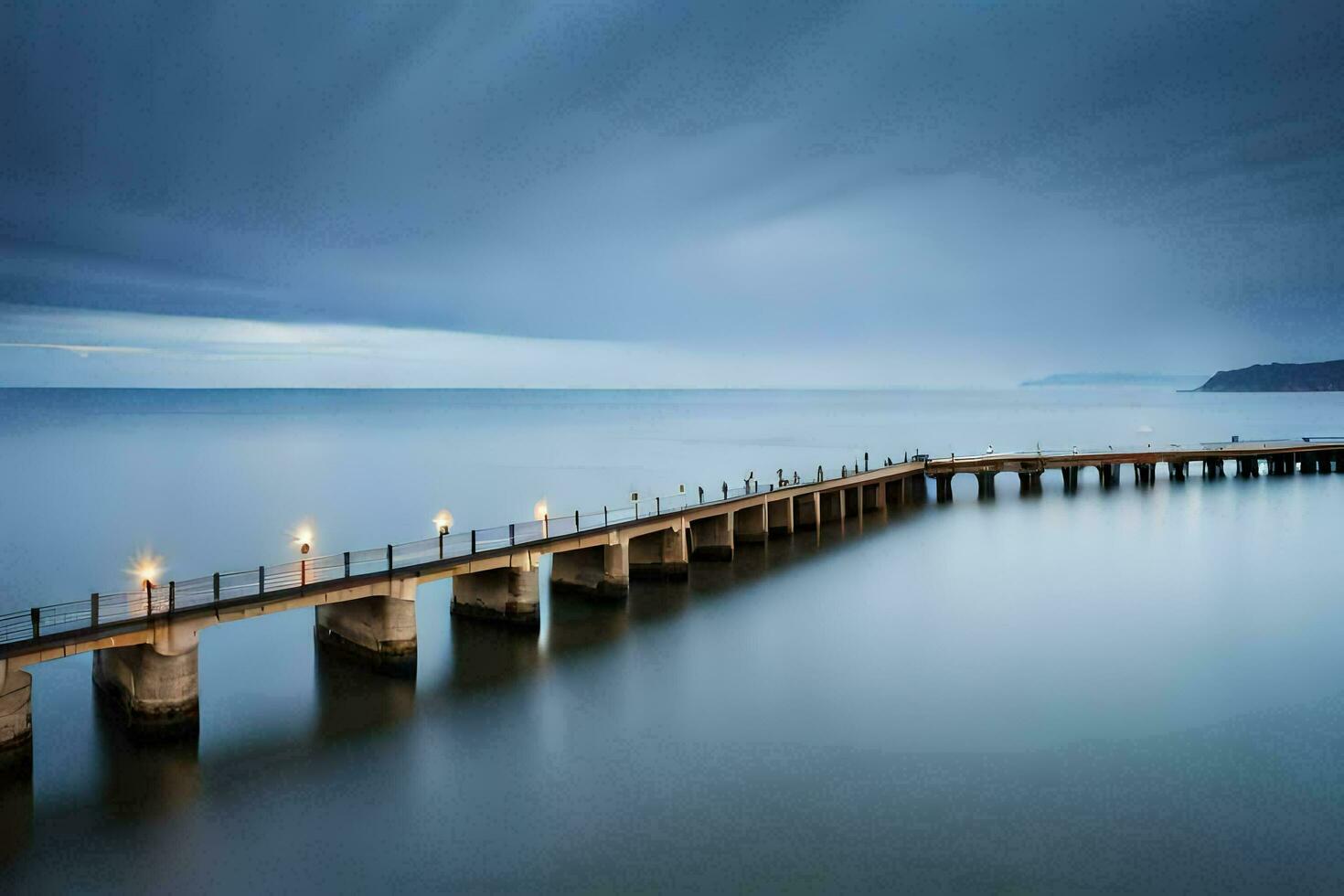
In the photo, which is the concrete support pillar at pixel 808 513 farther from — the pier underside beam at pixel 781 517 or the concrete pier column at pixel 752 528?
the concrete pier column at pixel 752 528

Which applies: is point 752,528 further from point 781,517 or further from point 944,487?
point 944,487

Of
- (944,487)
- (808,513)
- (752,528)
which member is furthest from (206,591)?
(944,487)

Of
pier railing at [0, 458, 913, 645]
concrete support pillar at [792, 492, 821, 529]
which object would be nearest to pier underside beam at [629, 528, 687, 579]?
pier railing at [0, 458, 913, 645]

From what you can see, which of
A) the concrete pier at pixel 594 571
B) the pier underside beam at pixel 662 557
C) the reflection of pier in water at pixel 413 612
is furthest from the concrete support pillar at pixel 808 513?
the concrete pier at pixel 594 571

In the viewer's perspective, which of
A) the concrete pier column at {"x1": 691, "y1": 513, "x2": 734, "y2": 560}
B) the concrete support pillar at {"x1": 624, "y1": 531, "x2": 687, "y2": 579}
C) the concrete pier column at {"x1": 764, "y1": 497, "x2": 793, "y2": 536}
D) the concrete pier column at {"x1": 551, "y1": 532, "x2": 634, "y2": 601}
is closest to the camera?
the concrete pier column at {"x1": 551, "y1": 532, "x2": 634, "y2": 601}

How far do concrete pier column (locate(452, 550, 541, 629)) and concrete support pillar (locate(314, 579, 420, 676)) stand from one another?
3164mm

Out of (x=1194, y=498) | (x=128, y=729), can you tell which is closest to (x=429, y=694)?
(x=128, y=729)

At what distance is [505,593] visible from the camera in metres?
26.3

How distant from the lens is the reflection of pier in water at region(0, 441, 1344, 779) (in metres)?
17.4

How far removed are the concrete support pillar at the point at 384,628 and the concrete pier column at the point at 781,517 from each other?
21828 millimetres

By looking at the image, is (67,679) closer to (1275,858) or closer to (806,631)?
(806,631)

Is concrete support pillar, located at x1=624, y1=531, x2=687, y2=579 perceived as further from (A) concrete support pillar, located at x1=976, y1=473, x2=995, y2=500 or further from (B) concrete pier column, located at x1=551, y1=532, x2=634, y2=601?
(A) concrete support pillar, located at x1=976, y1=473, x2=995, y2=500

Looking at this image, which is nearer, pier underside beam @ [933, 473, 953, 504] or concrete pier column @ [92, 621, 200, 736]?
concrete pier column @ [92, 621, 200, 736]

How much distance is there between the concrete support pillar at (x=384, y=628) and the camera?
2186cm
